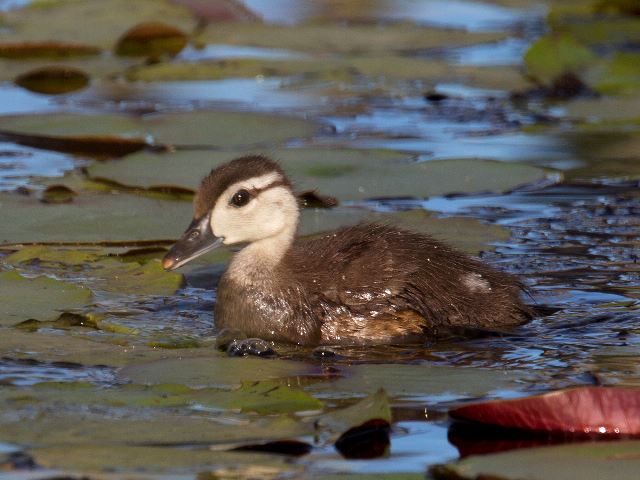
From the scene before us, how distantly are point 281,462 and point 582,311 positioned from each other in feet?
8.60

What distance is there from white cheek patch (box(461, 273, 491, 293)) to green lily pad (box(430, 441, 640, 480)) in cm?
208

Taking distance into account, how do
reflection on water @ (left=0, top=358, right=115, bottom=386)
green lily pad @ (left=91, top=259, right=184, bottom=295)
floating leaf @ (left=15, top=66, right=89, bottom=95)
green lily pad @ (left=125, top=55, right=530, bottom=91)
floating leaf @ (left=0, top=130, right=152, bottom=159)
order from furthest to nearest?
green lily pad @ (left=125, top=55, right=530, bottom=91), floating leaf @ (left=15, top=66, right=89, bottom=95), floating leaf @ (left=0, top=130, right=152, bottom=159), green lily pad @ (left=91, top=259, right=184, bottom=295), reflection on water @ (left=0, top=358, right=115, bottom=386)

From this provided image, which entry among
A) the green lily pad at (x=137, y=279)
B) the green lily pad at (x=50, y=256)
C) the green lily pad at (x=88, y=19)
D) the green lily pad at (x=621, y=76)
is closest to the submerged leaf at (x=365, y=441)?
the green lily pad at (x=137, y=279)

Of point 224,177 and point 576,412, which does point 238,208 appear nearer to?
point 224,177

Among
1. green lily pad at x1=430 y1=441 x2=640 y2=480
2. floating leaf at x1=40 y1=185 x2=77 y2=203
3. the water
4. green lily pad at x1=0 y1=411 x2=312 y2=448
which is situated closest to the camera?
green lily pad at x1=430 y1=441 x2=640 y2=480

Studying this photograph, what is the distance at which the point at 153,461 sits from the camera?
4332mm

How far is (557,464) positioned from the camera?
14.3 ft

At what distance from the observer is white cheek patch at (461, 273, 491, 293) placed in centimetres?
657

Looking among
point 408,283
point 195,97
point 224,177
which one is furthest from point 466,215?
point 195,97

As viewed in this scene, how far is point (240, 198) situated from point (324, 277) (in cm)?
55

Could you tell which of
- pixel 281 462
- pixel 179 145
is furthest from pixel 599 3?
pixel 281 462

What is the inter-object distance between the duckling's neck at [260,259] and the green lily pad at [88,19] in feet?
21.5

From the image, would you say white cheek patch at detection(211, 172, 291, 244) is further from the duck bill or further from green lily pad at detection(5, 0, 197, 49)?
green lily pad at detection(5, 0, 197, 49)

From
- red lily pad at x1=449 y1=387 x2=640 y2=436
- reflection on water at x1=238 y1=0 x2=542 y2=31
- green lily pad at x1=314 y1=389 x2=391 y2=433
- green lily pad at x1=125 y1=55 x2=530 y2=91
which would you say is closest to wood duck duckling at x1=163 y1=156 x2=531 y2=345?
green lily pad at x1=314 y1=389 x2=391 y2=433
